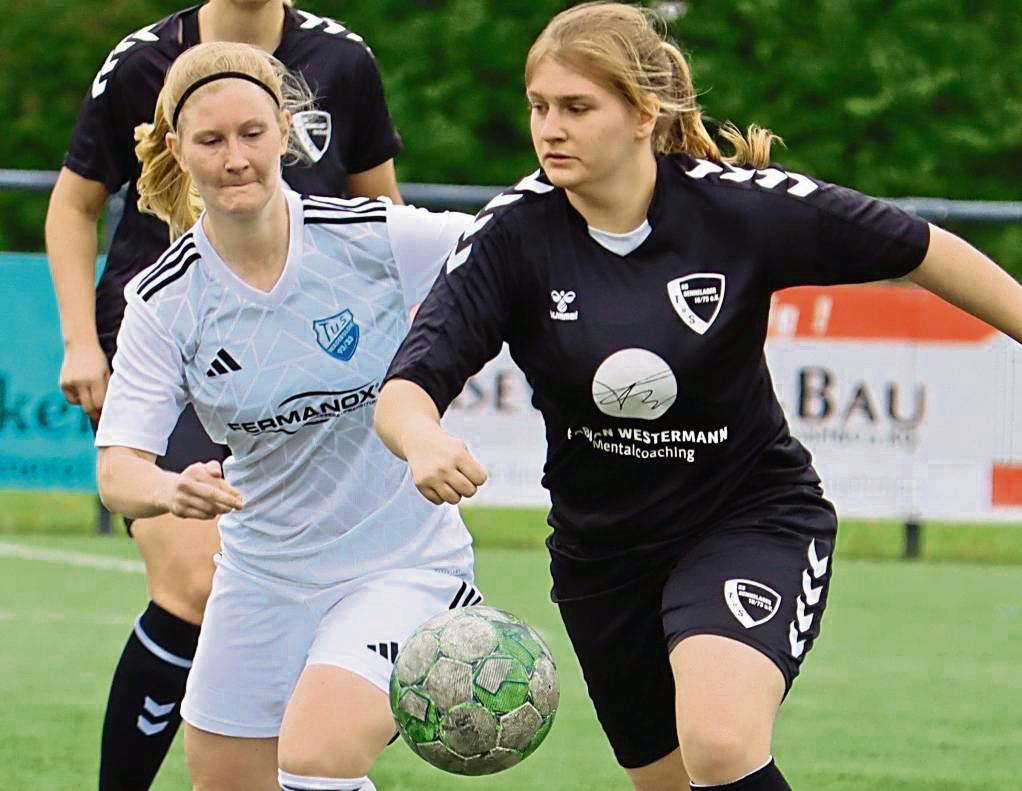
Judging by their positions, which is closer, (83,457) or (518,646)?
(518,646)

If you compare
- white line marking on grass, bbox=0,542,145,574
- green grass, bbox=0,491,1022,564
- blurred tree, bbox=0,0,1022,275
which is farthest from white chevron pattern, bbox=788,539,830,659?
blurred tree, bbox=0,0,1022,275

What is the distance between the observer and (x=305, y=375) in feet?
13.8

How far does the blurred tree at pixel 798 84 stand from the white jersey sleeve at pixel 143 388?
19.8m

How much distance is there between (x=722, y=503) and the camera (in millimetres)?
4105

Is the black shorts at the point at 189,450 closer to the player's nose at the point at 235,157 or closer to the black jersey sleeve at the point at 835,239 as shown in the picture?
the player's nose at the point at 235,157

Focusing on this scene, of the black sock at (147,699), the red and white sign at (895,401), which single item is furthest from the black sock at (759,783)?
the red and white sign at (895,401)

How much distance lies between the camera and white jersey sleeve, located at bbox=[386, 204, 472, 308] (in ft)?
14.2

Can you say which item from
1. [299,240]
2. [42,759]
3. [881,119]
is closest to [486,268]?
[299,240]

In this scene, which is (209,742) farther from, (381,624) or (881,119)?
(881,119)

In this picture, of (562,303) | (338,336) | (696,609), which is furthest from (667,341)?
(338,336)

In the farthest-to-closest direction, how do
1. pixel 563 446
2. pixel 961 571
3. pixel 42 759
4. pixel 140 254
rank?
pixel 961 571
pixel 42 759
pixel 140 254
pixel 563 446

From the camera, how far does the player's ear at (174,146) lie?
4.24 meters

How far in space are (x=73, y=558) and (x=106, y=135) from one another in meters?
5.55

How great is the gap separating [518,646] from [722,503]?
51cm
